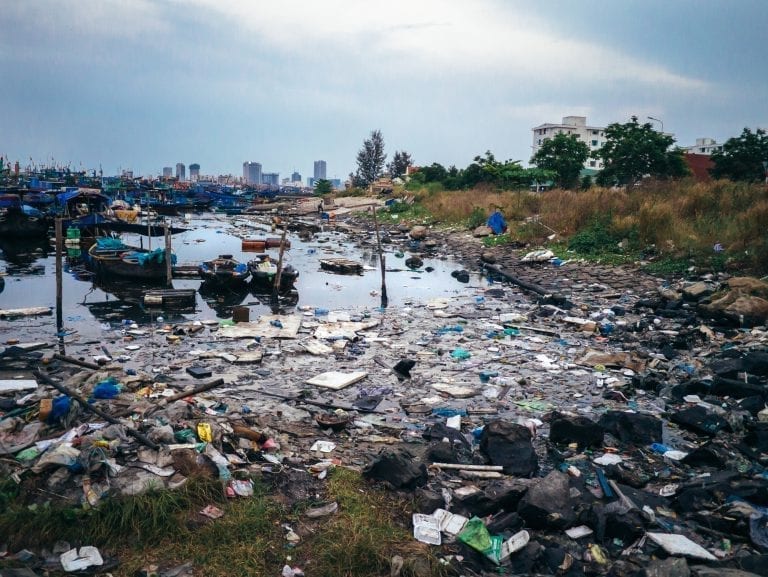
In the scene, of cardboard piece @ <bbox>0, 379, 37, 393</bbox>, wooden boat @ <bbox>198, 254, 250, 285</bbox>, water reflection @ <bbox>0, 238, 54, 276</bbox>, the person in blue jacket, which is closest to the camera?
cardboard piece @ <bbox>0, 379, 37, 393</bbox>

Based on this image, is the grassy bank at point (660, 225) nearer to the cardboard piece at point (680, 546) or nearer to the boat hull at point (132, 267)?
the cardboard piece at point (680, 546)

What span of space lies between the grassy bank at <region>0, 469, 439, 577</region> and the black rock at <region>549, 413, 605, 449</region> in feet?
6.95

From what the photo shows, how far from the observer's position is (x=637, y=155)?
26047 mm

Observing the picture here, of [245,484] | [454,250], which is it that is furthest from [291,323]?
[454,250]

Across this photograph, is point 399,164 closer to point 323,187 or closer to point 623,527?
point 323,187

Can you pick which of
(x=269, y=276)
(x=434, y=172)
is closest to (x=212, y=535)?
(x=269, y=276)

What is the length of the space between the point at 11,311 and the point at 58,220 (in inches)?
88.0

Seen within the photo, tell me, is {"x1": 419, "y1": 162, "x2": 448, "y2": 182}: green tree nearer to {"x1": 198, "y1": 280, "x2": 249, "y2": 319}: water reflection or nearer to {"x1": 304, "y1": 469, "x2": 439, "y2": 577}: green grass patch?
{"x1": 198, "y1": 280, "x2": 249, "y2": 319}: water reflection

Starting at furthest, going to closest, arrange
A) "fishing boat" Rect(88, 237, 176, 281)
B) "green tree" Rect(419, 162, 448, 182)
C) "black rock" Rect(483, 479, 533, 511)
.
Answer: "green tree" Rect(419, 162, 448, 182) → "fishing boat" Rect(88, 237, 176, 281) → "black rock" Rect(483, 479, 533, 511)

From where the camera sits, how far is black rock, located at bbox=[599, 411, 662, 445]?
5.10 metres

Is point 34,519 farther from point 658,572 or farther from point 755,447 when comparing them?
point 755,447

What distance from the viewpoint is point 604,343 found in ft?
29.0

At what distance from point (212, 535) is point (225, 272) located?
10876mm

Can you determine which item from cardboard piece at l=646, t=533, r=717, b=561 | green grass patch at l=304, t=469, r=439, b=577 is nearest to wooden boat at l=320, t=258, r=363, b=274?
green grass patch at l=304, t=469, r=439, b=577
